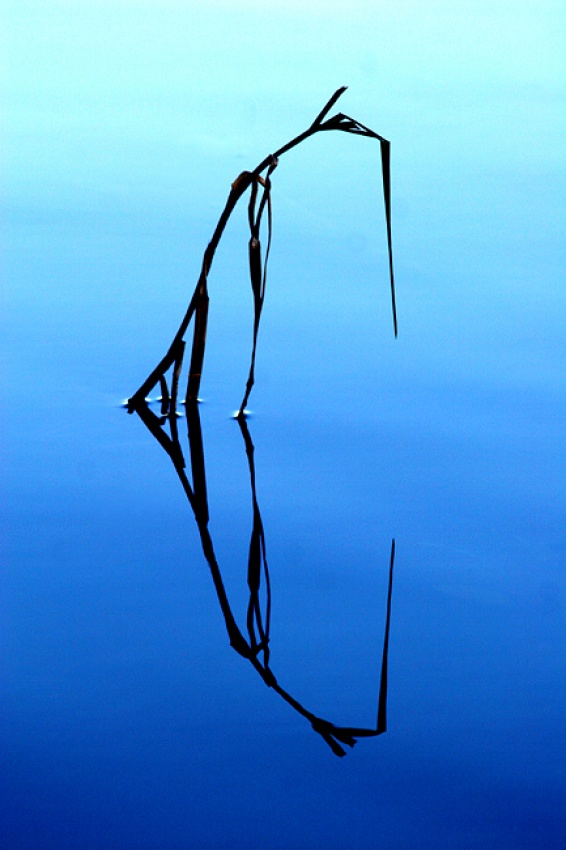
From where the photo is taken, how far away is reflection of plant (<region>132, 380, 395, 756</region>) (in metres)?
0.95

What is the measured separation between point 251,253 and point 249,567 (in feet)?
1.29

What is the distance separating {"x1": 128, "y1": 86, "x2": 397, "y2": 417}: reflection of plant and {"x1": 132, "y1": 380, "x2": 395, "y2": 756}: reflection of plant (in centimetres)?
4

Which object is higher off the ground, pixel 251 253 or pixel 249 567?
pixel 251 253

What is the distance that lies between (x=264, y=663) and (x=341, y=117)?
628 millimetres

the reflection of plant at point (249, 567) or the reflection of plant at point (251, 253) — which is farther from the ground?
the reflection of plant at point (251, 253)

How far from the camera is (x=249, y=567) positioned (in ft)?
4.00

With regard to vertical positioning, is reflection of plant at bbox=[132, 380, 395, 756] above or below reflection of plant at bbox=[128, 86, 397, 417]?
below

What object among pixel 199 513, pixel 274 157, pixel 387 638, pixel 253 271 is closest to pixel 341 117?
pixel 274 157

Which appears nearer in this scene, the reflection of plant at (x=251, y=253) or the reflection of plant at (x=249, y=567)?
the reflection of plant at (x=249, y=567)

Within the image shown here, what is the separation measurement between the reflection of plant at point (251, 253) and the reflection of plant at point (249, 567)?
0.12 ft

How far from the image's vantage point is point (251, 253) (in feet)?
4.56

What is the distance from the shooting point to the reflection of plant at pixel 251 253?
1.31 m

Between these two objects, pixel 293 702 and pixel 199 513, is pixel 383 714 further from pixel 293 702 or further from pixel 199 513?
pixel 199 513

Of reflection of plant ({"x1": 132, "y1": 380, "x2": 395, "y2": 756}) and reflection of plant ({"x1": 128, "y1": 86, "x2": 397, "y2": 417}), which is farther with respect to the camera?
reflection of plant ({"x1": 128, "y1": 86, "x2": 397, "y2": 417})
